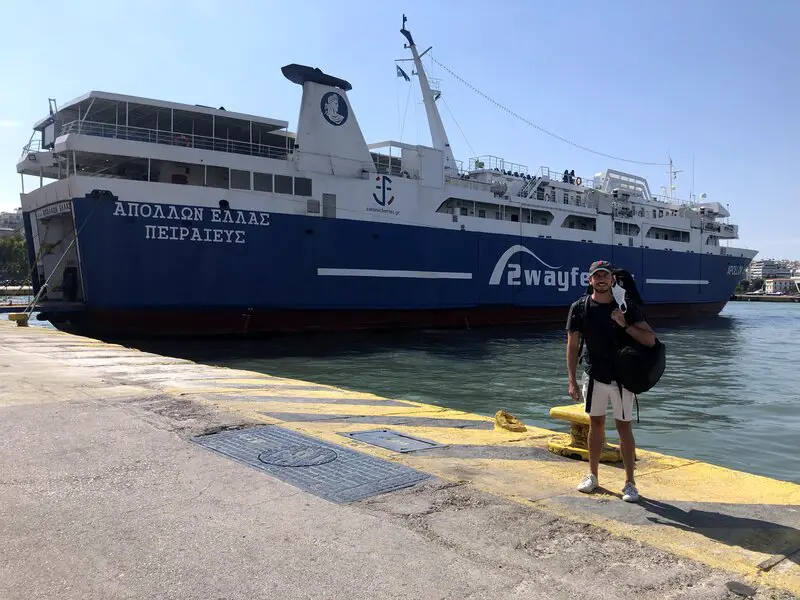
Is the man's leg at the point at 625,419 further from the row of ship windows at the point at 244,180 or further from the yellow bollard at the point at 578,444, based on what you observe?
the row of ship windows at the point at 244,180

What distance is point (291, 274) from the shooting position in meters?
19.9

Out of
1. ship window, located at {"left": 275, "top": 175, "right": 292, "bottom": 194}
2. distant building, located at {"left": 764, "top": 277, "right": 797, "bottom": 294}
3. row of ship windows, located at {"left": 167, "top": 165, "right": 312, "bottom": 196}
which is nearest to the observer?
row of ship windows, located at {"left": 167, "top": 165, "right": 312, "bottom": 196}

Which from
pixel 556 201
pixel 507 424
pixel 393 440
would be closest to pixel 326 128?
pixel 556 201

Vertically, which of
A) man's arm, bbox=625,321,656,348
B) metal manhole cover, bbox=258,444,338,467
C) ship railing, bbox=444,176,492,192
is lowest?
metal manhole cover, bbox=258,444,338,467

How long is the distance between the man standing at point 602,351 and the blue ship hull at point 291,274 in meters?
15.9

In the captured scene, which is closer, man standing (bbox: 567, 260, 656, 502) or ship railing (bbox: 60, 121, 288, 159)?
man standing (bbox: 567, 260, 656, 502)

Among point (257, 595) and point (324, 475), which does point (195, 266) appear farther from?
point (257, 595)

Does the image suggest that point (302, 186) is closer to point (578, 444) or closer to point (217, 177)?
point (217, 177)

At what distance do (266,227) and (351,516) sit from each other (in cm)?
1703

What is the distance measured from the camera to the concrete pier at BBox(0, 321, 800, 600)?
260 cm

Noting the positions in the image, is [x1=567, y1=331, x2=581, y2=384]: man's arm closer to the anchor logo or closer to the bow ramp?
the bow ramp

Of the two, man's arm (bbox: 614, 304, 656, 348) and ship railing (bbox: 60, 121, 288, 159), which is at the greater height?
ship railing (bbox: 60, 121, 288, 159)

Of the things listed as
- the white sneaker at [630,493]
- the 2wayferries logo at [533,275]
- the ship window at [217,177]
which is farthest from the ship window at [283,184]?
the white sneaker at [630,493]

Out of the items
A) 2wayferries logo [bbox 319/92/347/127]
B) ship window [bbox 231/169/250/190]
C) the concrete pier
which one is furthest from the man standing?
2wayferries logo [bbox 319/92/347/127]
